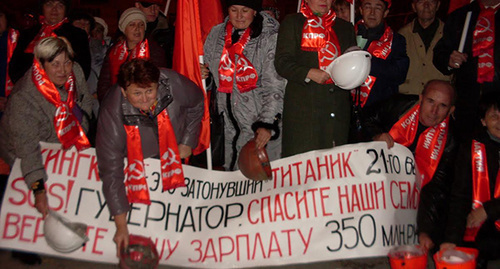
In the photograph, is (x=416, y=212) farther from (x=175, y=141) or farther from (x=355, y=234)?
(x=175, y=141)

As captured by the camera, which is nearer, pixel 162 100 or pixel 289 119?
pixel 162 100

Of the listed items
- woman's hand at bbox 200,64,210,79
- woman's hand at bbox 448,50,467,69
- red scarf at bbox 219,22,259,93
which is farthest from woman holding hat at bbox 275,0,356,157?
woman's hand at bbox 448,50,467,69

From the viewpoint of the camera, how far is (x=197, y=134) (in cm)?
381

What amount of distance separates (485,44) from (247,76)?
2167 millimetres

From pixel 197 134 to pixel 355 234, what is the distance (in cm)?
140

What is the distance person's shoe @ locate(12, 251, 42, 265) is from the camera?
3668mm

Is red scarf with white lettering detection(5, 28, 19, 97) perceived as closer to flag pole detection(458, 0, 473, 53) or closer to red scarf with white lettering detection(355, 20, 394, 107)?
red scarf with white lettering detection(355, 20, 394, 107)

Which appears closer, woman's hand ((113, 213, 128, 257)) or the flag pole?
woman's hand ((113, 213, 128, 257))

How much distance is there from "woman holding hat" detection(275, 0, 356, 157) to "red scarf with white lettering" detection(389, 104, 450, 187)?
1.62 ft

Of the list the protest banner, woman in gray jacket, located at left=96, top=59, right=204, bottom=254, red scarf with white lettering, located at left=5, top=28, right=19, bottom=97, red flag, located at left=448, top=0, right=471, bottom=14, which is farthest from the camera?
red flag, located at left=448, top=0, right=471, bottom=14

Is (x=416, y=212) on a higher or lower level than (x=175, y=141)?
lower

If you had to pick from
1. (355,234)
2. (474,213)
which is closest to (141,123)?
(355,234)

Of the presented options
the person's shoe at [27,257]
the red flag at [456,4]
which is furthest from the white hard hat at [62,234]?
the red flag at [456,4]

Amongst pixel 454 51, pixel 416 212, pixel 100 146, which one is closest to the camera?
pixel 100 146
